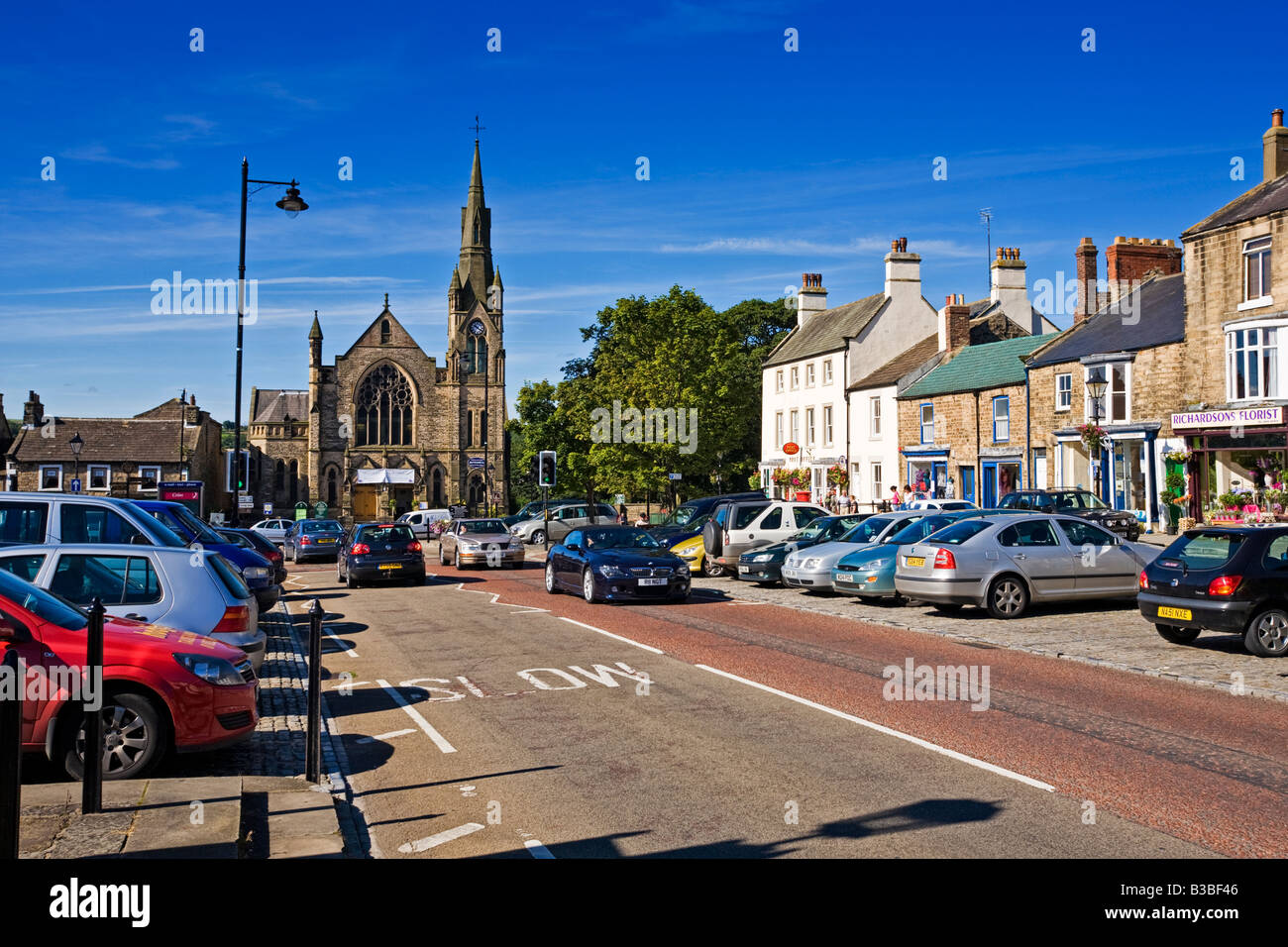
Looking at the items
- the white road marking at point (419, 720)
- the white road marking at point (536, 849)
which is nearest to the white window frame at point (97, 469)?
the white road marking at point (419, 720)

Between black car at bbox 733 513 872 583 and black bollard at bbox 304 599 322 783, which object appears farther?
black car at bbox 733 513 872 583

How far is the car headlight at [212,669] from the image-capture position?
23.6 ft

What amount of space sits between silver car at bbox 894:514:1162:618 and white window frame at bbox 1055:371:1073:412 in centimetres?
2060

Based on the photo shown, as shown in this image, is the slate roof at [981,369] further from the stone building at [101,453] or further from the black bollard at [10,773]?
the stone building at [101,453]

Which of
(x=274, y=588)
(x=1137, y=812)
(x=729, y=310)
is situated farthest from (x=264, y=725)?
(x=729, y=310)

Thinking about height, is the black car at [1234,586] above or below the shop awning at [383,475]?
below

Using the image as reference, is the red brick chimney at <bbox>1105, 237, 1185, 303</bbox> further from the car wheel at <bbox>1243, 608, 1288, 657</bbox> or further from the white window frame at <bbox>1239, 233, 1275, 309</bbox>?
the car wheel at <bbox>1243, 608, 1288, 657</bbox>

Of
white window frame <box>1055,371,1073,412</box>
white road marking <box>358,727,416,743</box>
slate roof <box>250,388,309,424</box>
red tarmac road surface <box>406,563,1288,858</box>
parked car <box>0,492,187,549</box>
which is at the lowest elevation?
white road marking <box>358,727,416,743</box>

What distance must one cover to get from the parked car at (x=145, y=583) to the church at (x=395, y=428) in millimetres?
70536

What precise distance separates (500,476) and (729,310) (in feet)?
73.7

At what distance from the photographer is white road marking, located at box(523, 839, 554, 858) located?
215 inches

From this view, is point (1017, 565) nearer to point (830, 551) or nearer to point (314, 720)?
point (830, 551)

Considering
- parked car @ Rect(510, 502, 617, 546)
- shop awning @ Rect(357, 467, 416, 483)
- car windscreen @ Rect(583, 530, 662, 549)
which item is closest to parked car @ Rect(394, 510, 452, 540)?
parked car @ Rect(510, 502, 617, 546)
